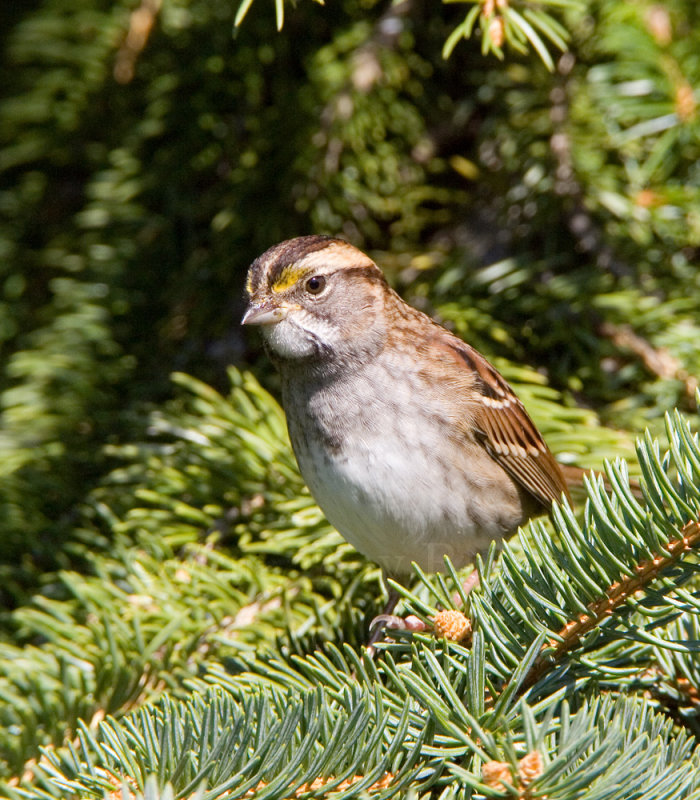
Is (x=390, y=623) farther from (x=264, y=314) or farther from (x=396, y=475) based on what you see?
(x=264, y=314)

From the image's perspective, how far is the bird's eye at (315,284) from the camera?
2.21m

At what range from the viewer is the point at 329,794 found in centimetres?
117

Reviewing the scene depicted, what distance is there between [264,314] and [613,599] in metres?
1.12

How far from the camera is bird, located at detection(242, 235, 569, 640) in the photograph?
1980 mm

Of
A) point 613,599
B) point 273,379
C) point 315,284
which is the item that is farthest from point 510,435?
point 613,599

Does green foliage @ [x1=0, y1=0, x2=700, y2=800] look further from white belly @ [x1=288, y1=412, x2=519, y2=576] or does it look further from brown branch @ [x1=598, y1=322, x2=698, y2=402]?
white belly @ [x1=288, y1=412, x2=519, y2=576]

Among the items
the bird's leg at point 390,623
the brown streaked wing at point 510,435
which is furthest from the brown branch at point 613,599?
the brown streaked wing at point 510,435

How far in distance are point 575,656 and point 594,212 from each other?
1.38 m

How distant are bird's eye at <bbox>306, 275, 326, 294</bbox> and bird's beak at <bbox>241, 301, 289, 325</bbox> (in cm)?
8

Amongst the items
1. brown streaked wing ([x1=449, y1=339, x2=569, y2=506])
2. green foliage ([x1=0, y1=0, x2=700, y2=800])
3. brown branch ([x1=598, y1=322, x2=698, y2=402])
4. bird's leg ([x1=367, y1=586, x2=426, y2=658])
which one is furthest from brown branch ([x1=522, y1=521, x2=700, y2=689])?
brown branch ([x1=598, y1=322, x2=698, y2=402])

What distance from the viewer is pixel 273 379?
258cm

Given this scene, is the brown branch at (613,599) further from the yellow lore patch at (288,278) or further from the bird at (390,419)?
the yellow lore patch at (288,278)

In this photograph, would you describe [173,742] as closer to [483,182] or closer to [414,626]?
[414,626]

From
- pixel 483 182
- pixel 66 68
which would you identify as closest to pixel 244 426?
pixel 483 182
